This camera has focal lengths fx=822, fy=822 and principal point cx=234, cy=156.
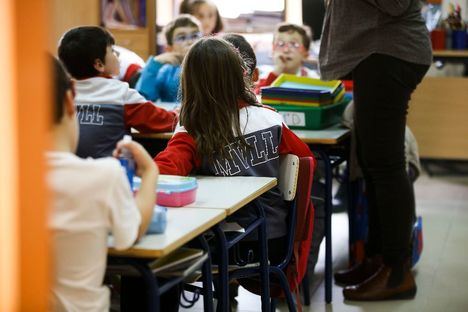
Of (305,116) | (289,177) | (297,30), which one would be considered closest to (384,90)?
(305,116)

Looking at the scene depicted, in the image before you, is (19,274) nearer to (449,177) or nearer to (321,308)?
(321,308)

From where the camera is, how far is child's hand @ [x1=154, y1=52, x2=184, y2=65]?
4031mm

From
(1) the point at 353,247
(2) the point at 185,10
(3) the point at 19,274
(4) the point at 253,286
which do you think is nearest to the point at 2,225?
(3) the point at 19,274

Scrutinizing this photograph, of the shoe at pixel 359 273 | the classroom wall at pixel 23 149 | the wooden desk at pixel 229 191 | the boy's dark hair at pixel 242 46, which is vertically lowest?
the shoe at pixel 359 273

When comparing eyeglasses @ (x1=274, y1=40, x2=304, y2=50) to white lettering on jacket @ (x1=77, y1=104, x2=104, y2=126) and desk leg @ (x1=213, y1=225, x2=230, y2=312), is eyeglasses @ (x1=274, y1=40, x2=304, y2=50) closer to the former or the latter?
white lettering on jacket @ (x1=77, y1=104, x2=104, y2=126)

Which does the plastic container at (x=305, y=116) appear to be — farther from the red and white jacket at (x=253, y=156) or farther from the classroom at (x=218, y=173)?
the red and white jacket at (x=253, y=156)

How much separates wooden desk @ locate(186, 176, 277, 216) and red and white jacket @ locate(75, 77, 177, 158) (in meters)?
0.68

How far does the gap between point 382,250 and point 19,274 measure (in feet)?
8.76

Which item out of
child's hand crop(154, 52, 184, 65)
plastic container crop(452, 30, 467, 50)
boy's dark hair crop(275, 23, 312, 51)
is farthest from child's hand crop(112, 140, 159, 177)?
plastic container crop(452, 30, 467, 50)

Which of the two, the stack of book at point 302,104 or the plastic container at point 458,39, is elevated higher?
the plastic container at point 458,39

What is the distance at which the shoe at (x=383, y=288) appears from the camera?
3.32 metres

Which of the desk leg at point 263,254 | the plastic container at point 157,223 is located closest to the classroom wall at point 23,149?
the plastic container at point 157,223

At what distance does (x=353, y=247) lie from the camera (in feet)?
12.2

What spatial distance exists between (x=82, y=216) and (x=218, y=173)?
1.00 m
